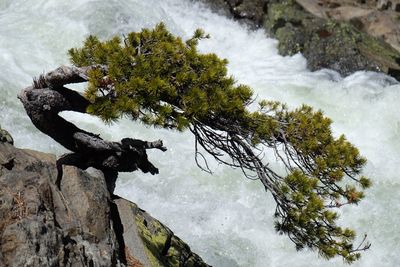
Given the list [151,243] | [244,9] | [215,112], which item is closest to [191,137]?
[151,243]

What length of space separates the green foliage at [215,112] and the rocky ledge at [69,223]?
3.23ft

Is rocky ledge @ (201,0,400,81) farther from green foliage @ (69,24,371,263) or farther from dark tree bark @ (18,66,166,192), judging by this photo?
green foliage @ (69,24,371,263)

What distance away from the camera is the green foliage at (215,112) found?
482 cm

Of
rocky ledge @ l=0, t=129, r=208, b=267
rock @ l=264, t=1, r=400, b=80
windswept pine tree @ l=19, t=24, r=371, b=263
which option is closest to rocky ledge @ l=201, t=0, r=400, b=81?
rock @ l=264, t=1, r=400, b=80

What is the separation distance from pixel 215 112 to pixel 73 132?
1819mm

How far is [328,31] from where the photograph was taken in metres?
15.8

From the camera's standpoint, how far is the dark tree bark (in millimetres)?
5598

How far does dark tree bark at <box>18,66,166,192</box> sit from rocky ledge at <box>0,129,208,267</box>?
25 cm

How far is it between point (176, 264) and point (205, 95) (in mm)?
2266

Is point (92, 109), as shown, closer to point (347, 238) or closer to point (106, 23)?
point (347, 238)

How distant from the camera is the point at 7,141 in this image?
6172mm

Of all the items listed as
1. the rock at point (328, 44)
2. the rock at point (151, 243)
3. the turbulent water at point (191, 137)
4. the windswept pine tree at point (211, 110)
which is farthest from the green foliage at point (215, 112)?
the rock at point (328, 44)

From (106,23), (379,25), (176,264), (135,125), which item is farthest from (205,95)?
(379,25)

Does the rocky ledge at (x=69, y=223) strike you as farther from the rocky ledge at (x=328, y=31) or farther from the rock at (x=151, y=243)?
the rocky ledge at (x=328, y=31)
